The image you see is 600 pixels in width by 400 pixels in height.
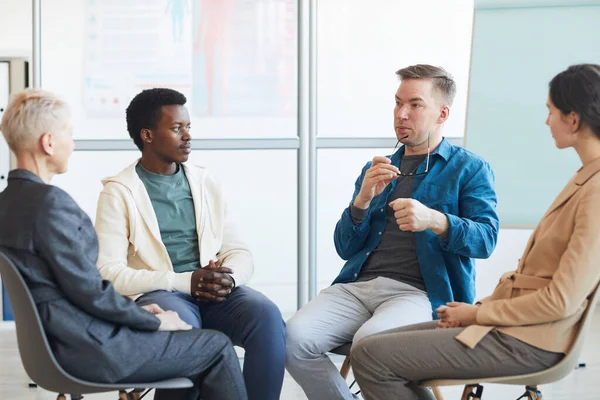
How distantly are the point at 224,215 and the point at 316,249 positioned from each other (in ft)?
3.83

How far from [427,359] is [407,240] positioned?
69 cm

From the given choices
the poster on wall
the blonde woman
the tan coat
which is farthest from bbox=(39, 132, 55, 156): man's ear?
the poster on wall

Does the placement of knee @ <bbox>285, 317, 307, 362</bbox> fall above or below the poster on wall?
below

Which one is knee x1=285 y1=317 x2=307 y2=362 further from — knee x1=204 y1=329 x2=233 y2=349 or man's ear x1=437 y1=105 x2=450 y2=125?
man's ear x1=437 y1=105 x2=450 y2=125

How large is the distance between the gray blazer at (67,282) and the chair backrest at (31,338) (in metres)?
0.04

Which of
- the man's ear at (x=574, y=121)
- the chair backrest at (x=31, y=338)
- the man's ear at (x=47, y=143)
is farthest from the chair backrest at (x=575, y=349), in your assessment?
the man's ear at (x=47, y=143)

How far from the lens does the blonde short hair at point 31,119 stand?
2189 millimetres

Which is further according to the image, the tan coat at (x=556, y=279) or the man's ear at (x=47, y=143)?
the man's ear at (x=47, y=143)

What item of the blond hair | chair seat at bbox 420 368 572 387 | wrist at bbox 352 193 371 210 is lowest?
chair seat at bbox 420 368 572 387

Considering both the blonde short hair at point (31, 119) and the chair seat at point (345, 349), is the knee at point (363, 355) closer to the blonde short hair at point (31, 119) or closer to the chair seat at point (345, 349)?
the chair seat at point (345, 349)

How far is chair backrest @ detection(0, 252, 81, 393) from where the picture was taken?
2.01m

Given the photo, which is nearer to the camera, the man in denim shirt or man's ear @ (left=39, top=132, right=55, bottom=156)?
man's ear @ (left=39, top=132, right=55, bottom=156)

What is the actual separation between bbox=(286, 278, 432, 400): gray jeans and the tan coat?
44 cm

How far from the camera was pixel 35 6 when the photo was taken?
381 cm
